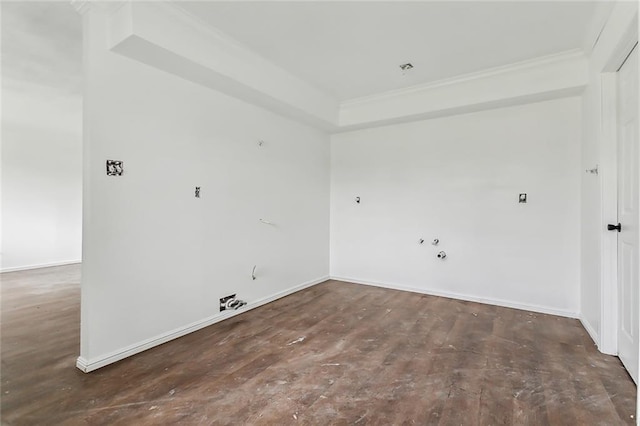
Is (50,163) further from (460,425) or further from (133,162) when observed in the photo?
(460,425)

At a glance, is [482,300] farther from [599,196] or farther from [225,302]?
[225,302]

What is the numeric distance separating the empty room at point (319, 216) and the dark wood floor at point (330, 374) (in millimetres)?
20

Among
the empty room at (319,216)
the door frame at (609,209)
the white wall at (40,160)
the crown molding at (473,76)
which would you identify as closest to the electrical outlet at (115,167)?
the empty room at (319,216)

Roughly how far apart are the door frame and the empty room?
17 millimetres

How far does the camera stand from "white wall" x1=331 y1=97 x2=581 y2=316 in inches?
131

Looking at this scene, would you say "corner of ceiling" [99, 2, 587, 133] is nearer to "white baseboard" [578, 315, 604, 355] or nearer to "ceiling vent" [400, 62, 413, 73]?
"ceiling vent" [400, 62, 413, 73]

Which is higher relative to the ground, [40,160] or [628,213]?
[40,160]

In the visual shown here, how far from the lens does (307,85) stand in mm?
3727

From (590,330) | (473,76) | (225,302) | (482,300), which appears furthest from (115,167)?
(590,330)

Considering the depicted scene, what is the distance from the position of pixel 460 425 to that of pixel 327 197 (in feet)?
11.9

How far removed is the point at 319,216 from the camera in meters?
4.72

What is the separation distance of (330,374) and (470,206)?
2775 mm

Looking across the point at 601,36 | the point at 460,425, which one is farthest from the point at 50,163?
the point at 601,36

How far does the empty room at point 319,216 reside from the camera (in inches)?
77.4
